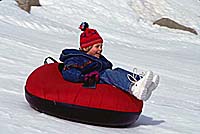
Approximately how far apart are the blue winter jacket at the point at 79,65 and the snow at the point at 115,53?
42 cm

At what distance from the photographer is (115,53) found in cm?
1294

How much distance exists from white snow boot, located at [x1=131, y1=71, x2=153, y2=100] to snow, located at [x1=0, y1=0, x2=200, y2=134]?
1.32 feet

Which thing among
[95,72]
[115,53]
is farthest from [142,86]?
[115,53]

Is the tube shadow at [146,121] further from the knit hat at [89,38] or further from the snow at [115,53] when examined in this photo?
the knit hat at [89,38]

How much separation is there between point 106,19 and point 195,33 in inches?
183

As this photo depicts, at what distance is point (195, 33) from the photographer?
25266mm

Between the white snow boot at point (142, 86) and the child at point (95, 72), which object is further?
the child at point (95, 72)

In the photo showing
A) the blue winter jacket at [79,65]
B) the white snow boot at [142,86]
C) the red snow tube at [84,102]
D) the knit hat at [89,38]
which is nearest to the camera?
the white snow boot at [142,86]

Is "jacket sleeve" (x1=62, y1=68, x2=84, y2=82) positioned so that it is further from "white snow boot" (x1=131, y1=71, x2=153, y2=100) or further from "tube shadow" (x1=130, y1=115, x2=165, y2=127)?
"tube shadow" (x1=130, y1=115, x2=165, y2=127)

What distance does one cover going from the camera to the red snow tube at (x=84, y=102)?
181 inches

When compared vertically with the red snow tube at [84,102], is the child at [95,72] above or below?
above

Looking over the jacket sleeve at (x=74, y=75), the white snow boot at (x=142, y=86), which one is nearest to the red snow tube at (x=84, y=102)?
the jacket sleeve at (x=74, y=75)

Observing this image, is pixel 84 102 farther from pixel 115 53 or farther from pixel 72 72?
pixel 115 53

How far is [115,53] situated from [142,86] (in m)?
8.45
